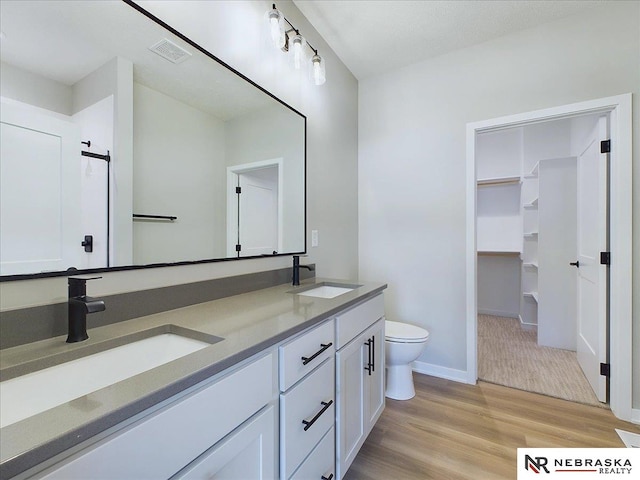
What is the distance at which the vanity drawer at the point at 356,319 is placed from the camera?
4.09ft

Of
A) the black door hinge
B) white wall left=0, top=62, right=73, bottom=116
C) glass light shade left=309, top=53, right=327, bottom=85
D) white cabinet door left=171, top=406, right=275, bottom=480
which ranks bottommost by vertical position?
white cabinet door left=171, top=406, right=275, bottom=480

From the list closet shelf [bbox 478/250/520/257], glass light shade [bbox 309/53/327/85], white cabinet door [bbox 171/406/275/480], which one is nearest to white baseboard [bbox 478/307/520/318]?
closet shelf [bbox 478/250/520/257]

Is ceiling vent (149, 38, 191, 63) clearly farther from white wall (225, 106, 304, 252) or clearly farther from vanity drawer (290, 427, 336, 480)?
vanity drawer (290, 427, 336, 480)

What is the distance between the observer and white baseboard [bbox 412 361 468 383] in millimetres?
2320

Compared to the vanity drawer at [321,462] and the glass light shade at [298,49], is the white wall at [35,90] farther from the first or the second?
the vanity drawer at [321,462]

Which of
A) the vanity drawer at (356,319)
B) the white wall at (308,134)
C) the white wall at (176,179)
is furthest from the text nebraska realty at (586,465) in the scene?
the white wall at (176,179)

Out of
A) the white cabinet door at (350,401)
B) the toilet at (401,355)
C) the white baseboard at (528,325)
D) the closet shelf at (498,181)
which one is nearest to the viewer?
the white cabinet door at (350,401)

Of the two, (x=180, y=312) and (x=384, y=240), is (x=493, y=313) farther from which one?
(x=180, y=312)

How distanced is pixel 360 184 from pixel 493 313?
2951 mm

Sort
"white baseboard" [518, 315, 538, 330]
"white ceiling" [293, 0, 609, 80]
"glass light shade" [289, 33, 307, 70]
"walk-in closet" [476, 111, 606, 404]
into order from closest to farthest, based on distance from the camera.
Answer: "glass light shade" [289, 33, 307, 70], "white ceiling" [293, 0, 609, 80], "walk-in closet" [476, 111, 606, 404], "white baseboard" [518, 315, 538, 330]

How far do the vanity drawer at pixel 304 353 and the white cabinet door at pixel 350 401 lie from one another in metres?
0.13

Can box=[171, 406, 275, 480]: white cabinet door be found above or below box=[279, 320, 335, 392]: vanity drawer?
below

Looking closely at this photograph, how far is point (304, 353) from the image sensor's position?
1.00 m

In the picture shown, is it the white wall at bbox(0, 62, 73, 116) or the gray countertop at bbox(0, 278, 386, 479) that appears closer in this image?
the gray countertop at bbox(0, 278, 386, 479)
